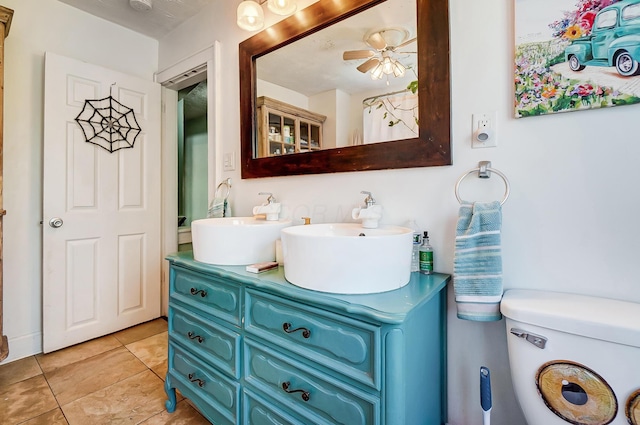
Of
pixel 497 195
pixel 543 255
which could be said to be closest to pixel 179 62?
pixel 497 195

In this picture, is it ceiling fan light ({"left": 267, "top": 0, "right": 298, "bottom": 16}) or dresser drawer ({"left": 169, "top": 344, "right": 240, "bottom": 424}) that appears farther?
ceiling fan light ({"left": 267, "top": 0, "right": 298, "bottom": 16})

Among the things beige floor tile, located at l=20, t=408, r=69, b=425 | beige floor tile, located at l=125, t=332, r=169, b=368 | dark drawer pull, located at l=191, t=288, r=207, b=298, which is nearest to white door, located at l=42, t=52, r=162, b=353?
beige floor tile, located at l=125, t=332, r=169, b=368

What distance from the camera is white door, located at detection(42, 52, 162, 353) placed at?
1894 millimetres

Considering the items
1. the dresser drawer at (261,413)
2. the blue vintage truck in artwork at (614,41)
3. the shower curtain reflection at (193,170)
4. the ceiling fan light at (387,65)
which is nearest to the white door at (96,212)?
the shower curtain reflection at (193,170)

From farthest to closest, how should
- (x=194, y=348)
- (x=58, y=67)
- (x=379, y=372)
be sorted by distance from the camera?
1. (x=58, y=67)
2. (x=194, y=348)
3. (x=379, y=372)

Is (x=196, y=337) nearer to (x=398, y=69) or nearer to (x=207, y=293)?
(x=207, y=293)

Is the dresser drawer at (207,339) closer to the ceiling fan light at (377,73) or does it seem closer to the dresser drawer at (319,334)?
the dresser drawer at (319,334)

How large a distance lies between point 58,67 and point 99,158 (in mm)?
589

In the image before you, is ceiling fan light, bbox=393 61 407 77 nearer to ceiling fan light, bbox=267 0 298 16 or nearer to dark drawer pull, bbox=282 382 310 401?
ceiling fan light, bbox=267 0 298 16

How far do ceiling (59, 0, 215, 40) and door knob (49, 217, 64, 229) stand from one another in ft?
4.72

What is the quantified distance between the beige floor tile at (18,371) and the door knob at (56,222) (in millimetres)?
837

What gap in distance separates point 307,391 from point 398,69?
1186mm

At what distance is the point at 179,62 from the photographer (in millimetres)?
2193

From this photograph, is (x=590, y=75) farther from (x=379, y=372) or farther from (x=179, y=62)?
(x=179, y=62)
